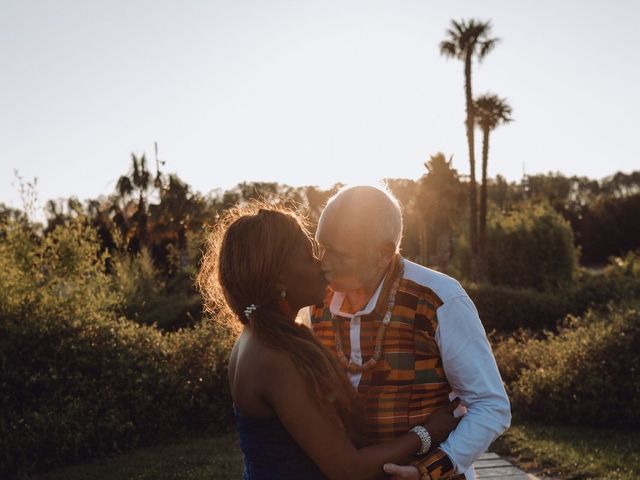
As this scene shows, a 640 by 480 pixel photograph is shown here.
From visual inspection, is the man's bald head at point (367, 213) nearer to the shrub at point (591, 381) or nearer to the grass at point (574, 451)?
the grass at point (574, 451)

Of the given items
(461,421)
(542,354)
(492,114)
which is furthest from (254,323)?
(492,114)

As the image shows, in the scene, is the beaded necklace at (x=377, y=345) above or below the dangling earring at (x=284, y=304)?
below

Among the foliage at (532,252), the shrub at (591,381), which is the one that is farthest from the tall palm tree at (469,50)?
the shrub at (591,381)

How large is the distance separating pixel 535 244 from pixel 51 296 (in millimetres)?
24235

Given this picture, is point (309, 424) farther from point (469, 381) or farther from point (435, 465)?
point (469, 381)

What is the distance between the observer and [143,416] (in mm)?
9039

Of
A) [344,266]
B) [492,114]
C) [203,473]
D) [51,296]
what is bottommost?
[203,473]

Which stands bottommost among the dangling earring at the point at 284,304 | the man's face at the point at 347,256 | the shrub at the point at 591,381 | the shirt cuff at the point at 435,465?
the shrub at the point at 591,381

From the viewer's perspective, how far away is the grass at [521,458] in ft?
22.4

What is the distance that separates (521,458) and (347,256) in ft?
17.9

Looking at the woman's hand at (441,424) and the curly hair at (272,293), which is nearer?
the curly hair at (272,293)

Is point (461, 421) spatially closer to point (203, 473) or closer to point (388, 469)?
point (388, 469)

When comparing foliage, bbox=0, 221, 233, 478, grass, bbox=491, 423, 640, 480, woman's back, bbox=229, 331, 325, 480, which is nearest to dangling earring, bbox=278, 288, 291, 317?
woman's back, bbox=229, 331, 325, 480

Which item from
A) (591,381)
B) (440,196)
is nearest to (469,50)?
(440,196)
